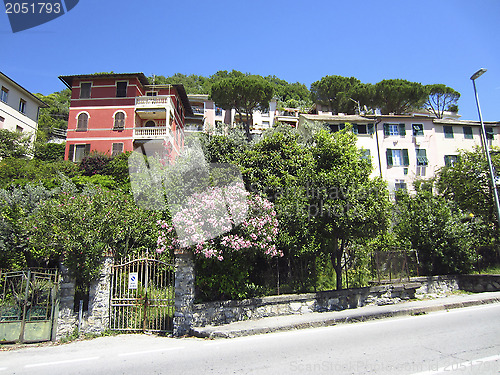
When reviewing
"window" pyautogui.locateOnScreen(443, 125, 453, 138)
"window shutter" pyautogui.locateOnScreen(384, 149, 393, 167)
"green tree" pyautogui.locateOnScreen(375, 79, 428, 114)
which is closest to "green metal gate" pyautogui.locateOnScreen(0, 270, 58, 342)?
"window shutter" pyautogui.locateOnScreen(384, 149, 393, 167)

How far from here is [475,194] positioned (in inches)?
703

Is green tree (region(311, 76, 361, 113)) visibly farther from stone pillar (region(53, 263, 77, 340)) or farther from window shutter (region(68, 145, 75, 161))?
stone pillar (region(53, 263, 77, 340))

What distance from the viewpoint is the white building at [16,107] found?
30.3m

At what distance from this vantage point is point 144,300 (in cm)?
941

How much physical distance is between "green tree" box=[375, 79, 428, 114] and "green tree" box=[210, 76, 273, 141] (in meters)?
16.7

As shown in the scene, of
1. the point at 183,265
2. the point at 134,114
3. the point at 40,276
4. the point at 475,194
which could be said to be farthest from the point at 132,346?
the point at 134,114

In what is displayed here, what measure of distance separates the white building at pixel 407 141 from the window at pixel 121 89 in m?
17.1

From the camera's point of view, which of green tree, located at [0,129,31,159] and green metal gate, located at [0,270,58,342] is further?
green tree, located at [0,129,31,159]

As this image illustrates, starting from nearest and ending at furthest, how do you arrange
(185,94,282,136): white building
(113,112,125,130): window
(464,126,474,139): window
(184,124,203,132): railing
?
(113,112,125,130): window → (464,126,474,139): window → (184,124,203,132): railing → (185,94,282,136): white building

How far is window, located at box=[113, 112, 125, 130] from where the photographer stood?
30.5 meters

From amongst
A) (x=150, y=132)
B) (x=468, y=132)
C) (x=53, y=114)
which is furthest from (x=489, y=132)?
(x=53, y=114)

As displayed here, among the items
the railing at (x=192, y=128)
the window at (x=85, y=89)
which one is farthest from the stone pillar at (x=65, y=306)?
the railing at (x=192, y=128)

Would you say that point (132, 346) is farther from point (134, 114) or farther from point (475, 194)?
point (134, 114)

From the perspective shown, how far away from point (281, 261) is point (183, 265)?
3586 mm
